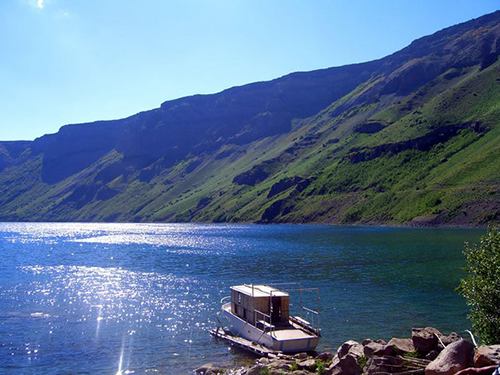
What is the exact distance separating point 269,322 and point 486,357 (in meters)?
21.7

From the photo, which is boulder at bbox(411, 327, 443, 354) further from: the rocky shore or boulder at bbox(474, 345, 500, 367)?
boulder at bbox(474, 345, 500, 367)

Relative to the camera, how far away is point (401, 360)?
2500cm

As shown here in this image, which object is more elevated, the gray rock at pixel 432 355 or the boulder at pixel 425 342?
the boulder at pixel 425 342

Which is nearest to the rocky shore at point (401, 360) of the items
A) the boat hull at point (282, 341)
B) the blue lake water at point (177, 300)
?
the boat hull at point (282, 341)

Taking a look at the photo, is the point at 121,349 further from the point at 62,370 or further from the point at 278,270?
the point at 278,270

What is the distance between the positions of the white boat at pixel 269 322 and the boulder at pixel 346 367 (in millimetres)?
9256

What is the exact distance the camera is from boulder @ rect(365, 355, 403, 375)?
23.6m

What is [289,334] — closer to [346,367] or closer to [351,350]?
[351,350]

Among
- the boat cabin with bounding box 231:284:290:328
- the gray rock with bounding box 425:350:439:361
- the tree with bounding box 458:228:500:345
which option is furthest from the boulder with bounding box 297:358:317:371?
the tree with bounding box 458:228:500:345

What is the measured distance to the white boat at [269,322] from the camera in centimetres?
3528

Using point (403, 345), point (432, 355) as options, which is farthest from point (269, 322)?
point (432, 355)

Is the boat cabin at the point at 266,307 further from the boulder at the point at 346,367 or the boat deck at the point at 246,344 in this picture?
the boulder at the point at 346,367

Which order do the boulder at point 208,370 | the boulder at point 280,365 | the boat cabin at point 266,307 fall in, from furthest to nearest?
the boat cabin at point 266,307 < the boulder at point 208,370 < the boulder at point 280,365

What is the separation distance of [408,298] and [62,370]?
1618 inches
